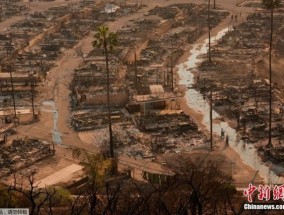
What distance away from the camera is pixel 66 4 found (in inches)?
3986

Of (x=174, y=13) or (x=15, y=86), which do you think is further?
(x=174, y=13)

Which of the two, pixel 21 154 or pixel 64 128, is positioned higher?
pixel 64 128

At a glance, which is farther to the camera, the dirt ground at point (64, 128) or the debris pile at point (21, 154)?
the debris pile at point (21, 154)

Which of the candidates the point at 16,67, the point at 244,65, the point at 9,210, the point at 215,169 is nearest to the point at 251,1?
the point at 244,65

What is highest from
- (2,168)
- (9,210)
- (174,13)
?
(174,13)

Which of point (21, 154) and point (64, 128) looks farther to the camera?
point (64, 128)

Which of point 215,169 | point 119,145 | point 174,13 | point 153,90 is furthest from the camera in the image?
point 174,13

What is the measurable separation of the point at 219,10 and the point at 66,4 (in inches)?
1047

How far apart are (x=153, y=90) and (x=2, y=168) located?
1580 centimetres

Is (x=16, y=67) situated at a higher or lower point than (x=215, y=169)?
higher

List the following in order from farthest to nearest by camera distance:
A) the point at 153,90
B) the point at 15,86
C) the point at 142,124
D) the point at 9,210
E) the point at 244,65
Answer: the point at 244,65 < the point at 15,86 < the point at 153,90 < the point at 142,124 < the point at 9,210

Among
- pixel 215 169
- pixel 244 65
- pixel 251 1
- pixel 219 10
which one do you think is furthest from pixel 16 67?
Answer: pixel 251 1

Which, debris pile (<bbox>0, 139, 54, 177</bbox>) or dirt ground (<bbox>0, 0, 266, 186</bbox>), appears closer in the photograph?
dirt ground (<bbox>0, 0, 266, 186</bbox>)

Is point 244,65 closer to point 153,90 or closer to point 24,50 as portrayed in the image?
point 153,90
